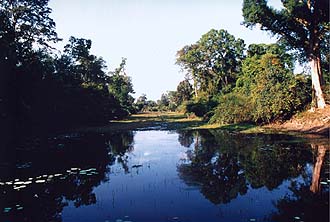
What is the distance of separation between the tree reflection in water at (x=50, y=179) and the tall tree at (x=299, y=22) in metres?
14.0

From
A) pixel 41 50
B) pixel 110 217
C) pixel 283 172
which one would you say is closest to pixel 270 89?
pixel 283 172

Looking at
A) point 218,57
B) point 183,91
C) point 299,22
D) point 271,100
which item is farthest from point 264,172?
point 183,91

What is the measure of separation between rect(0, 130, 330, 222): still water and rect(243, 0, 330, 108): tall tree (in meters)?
10.5

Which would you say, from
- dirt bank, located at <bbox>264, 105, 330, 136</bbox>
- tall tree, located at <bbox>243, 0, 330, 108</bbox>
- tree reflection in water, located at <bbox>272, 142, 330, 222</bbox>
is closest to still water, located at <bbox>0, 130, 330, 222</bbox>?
tree reflection in water, located at <bbox>272, 142, 330, 222</bbox>

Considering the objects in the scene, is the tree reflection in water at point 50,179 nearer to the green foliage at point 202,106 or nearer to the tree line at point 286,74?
the tree line at point 286,74

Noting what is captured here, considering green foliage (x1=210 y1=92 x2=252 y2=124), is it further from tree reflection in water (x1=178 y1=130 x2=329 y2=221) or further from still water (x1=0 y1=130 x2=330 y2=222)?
still water (x1=0 y1=130 x2=330 y2=222)

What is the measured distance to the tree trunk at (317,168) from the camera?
7.55m

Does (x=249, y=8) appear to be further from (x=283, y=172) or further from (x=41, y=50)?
(x=41, y=50)

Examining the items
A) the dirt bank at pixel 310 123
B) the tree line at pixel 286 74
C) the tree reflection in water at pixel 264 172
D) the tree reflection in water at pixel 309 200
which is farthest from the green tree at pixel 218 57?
the tree reflection in water at pixel 309 200

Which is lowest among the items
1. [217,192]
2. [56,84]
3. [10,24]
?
[217,192]

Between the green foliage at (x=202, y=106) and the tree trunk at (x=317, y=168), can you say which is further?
the green foliage at (x=202, y=106)

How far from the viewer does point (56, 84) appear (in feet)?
95.4

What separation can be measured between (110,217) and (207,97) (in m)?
38.5

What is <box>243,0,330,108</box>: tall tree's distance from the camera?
20.9m
